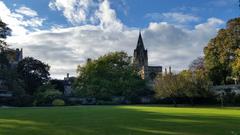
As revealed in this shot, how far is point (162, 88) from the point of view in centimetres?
7038

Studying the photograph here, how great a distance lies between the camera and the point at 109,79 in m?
86.2

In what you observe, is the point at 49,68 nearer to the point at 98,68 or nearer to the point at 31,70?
the point at 31,70

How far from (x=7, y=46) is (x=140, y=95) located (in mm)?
45731

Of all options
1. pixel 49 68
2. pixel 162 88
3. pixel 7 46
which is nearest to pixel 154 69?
pixel 49 68

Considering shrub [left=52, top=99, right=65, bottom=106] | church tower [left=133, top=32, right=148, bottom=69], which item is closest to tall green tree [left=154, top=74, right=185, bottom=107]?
shrub [left=52, top=99, right=65, bottom=106]

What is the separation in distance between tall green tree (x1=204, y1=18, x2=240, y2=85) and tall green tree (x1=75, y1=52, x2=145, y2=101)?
16.0m

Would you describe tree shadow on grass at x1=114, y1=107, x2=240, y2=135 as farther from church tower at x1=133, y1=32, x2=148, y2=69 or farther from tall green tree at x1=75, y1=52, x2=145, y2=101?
church tower at x1=133, y1=32, x2=148, y2=69

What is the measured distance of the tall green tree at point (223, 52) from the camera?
69.5 m

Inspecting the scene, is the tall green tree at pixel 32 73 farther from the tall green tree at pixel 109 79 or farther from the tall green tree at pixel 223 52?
the tall green tree at pixel 223 52

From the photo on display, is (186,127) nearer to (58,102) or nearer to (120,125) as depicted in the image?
(120,125)

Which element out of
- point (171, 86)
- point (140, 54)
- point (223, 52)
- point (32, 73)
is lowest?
point (171, 86)

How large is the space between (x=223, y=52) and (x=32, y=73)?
142 ft

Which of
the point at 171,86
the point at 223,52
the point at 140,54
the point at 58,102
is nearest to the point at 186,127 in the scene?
the point at 171,86

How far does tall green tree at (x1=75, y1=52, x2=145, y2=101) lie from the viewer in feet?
271
